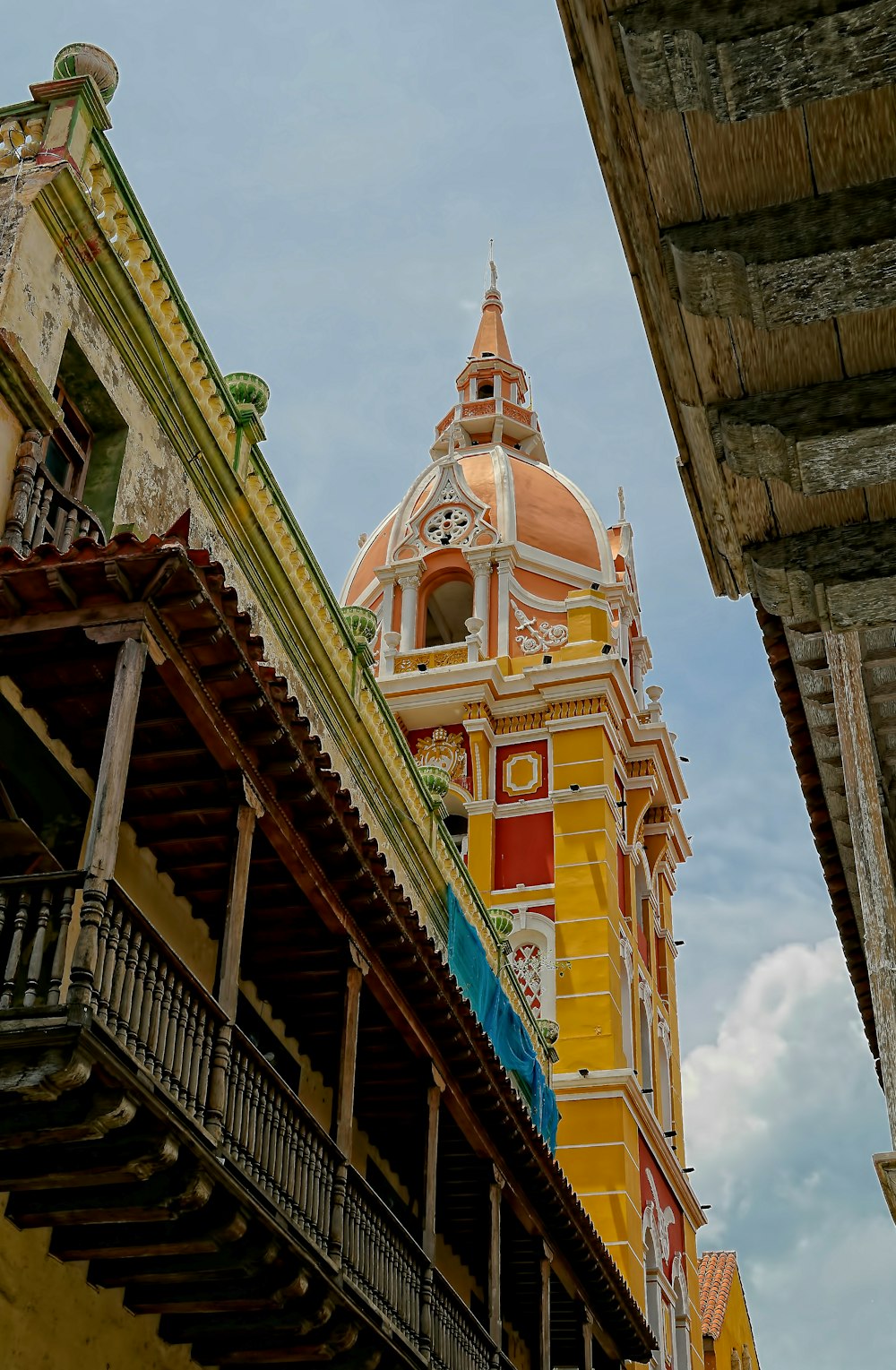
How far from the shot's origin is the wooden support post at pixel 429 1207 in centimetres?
1061

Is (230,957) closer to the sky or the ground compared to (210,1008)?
closer to the sky

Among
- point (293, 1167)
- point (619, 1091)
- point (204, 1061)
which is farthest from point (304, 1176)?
point (619, 1091)

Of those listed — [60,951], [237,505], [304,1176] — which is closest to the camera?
[60,951]

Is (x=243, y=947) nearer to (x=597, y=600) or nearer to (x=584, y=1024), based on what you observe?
(x=584, y=1024)

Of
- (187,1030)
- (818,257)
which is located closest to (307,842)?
(187,1030)

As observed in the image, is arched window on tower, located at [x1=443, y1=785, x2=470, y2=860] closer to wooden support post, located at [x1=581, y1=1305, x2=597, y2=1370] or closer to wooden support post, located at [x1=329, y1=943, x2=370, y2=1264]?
wooden support post, located at [x1=581, y1=1305, x2=597, y2=1370]

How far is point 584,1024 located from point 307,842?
15367 mm

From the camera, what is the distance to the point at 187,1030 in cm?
768

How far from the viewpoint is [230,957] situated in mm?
8492

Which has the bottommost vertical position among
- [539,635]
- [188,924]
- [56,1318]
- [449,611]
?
[56,1318]

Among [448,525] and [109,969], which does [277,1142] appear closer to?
[109,969]

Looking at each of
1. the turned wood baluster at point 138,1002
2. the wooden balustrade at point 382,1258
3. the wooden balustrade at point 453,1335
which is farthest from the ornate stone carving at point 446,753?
the turned wood baluster at point 138,1002

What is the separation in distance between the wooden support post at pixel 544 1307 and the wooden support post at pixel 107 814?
8.24 m

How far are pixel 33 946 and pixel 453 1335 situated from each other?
6094mm
